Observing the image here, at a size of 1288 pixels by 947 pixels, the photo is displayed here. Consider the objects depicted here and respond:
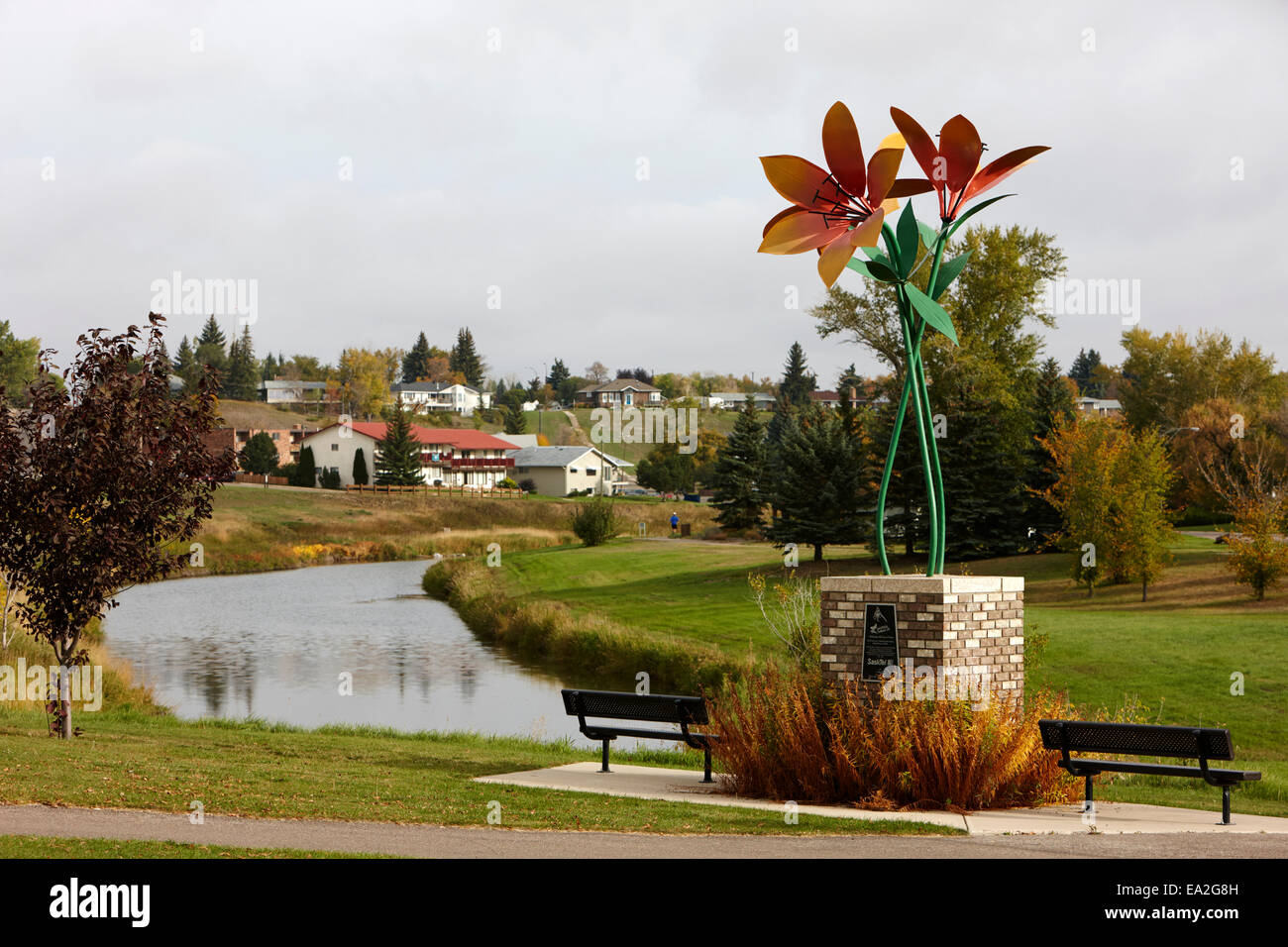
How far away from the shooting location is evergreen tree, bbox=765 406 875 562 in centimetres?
4334

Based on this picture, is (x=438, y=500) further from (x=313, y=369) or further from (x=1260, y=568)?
(x=313, y=369)

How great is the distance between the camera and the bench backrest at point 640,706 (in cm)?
1318

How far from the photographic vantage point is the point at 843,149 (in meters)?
11.6

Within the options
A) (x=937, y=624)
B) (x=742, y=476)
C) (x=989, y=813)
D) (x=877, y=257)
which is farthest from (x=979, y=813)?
(x=742, y=476)

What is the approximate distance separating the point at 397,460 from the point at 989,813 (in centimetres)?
8660

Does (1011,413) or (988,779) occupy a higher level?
(1011,413)

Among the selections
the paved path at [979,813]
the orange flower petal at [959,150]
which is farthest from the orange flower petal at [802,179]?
the paved path at [979,813]

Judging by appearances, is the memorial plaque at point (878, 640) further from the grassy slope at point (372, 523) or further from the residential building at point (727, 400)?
the residential building at point (727, 400)

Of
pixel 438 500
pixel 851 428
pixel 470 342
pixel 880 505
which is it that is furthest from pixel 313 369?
pixel 880 505

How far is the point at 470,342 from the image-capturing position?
617ft

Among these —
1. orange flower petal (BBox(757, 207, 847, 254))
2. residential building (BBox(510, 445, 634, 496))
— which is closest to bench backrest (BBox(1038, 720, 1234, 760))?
orange flower petal (BBox(757, 207, 847, 254))

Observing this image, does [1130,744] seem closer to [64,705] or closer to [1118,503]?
[64,705]

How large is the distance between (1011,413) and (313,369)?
143 meters

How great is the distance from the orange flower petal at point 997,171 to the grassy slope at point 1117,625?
248 inches
